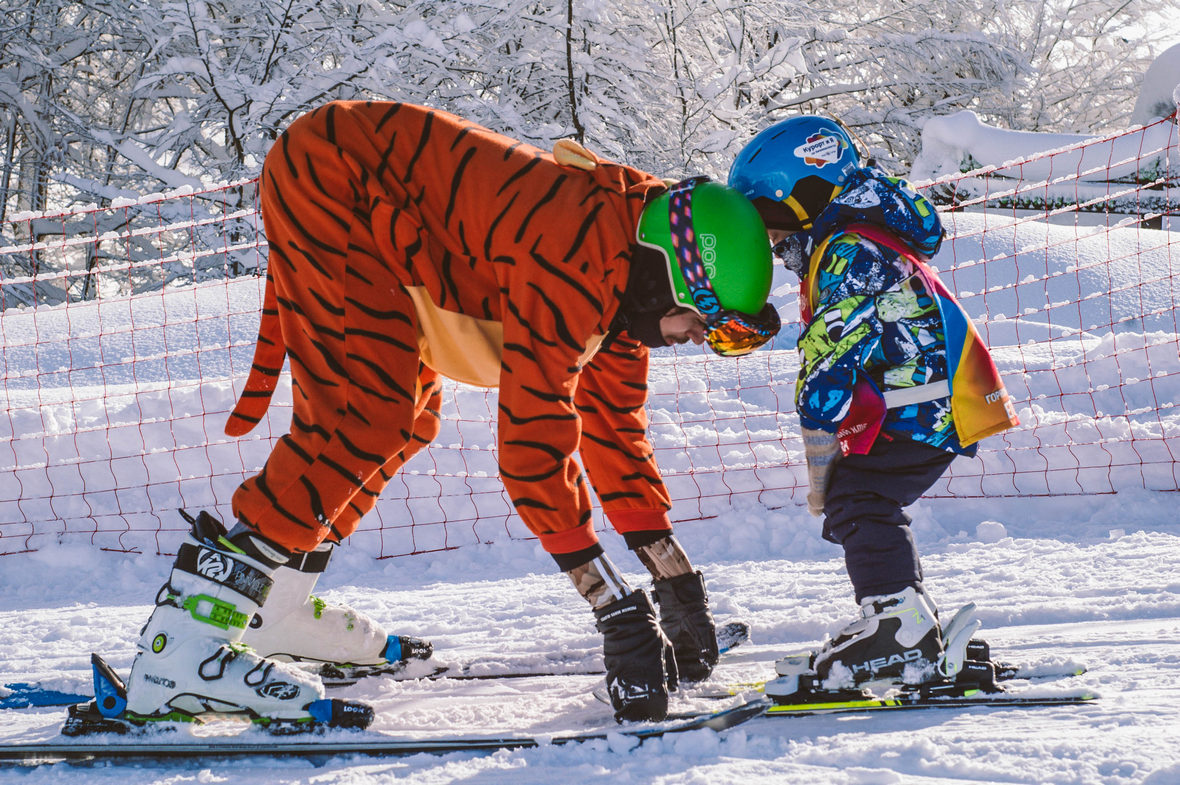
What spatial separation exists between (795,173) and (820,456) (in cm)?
70

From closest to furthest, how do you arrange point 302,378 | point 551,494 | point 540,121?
point 551,494
point 302,378
point 540,121

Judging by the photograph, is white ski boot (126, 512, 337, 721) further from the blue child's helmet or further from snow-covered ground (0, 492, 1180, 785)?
the blue child's helmet

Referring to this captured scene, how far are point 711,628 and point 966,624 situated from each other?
64 centimetres

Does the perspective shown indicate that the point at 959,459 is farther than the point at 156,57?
No

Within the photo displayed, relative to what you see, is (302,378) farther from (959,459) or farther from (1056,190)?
(1056,190)

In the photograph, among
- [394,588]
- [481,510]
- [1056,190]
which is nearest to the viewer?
[394,588]

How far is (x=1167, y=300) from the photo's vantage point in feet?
19.8

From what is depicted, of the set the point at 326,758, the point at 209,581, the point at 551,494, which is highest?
the point at 551,494

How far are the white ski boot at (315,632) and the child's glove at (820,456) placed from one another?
1206 millimetres

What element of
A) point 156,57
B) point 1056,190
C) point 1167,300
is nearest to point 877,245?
point 1167,300

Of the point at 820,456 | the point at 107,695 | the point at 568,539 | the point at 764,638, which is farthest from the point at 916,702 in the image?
the point at 107,695

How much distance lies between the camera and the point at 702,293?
2.14m

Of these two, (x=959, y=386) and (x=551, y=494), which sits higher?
(x=959, y=386)

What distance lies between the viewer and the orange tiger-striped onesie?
2.02m
